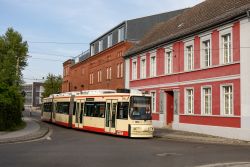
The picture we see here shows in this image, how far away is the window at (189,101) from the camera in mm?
32919

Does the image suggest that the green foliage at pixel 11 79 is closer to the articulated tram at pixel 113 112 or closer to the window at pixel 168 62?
the articulated tram at pixel 113 112

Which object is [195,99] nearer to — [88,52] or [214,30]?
[214,30]

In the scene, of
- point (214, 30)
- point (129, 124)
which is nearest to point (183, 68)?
point (214, 30)

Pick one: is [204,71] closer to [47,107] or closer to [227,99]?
[227,99]

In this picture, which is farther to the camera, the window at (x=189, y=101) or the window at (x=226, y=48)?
the window at (x=189, y=101)

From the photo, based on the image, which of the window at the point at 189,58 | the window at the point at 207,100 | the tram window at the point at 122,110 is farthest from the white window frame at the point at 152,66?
the tram window at the point at 122,110

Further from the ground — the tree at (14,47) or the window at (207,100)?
the tree at (14,47)

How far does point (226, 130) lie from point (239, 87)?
284cm

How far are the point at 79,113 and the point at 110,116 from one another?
6.03m

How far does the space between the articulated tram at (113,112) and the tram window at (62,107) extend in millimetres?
1016

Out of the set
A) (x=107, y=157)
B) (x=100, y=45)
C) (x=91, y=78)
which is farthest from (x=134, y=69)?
(x=107, y=157)

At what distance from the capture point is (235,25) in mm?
27438

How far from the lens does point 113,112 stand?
2759 centimetres

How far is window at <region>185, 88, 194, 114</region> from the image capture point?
108 ft
